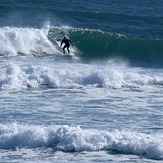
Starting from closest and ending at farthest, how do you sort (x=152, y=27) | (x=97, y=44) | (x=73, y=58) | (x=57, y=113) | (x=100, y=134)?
(x=100, y=134), (x=57, y=113), (x=73, y=58), (x=97, y=44), (x=152, y=27)

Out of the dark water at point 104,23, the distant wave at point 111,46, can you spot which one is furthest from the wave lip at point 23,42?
the dark water at point 104,23

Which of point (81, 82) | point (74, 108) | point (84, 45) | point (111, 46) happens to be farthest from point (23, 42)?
point (74, 108)

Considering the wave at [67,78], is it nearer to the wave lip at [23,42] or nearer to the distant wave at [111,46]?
the wave lip at [23,42]

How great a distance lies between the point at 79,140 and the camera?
20312 mm

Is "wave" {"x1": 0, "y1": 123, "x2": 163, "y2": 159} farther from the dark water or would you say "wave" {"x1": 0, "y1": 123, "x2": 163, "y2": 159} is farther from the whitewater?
the dark water

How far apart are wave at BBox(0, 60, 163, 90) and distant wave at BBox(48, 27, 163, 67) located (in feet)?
17.5

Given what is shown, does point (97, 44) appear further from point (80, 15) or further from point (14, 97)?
point (14, 97)

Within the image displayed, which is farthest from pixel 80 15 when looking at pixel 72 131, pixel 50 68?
pixel 72 131

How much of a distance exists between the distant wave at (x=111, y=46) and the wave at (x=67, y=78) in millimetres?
5333

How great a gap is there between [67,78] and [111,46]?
995cm

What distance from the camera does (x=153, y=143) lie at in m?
20.0

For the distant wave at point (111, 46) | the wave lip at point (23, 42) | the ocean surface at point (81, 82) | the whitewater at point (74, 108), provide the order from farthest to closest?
the distant wave at point (111, 46) → the wave lip at point (23, 42) → the ocean surface at point (81, 82) → the whitewater at point (74, 108)

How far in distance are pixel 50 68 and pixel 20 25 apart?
1141 centimetres

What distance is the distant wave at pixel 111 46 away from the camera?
3628 cm
